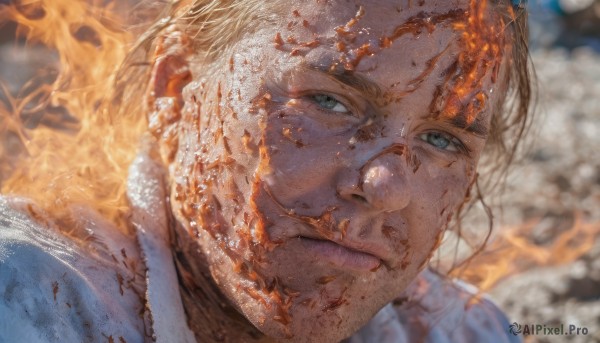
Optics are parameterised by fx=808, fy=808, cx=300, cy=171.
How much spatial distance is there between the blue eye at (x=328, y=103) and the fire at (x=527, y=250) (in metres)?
1.79

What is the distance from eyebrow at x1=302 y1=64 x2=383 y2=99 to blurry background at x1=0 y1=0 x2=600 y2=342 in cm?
108

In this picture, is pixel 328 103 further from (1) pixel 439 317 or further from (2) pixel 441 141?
(1) pixel 439 317

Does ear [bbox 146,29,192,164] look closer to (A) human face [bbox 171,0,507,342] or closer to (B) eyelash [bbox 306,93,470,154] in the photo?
(A) human face [bbox 171,0,507,342]

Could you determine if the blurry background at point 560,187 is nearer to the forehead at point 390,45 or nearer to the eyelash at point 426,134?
the eyelash at point 426,134

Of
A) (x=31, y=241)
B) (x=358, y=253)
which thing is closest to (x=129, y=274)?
(x=31, y=241)

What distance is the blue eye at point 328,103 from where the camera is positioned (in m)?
2.15

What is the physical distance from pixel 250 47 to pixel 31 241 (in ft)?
2.57

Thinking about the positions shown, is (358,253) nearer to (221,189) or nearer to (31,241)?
(221,189)

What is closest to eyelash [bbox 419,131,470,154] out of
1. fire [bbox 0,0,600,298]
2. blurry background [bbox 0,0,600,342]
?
fire [bbox 0,0,600,298]

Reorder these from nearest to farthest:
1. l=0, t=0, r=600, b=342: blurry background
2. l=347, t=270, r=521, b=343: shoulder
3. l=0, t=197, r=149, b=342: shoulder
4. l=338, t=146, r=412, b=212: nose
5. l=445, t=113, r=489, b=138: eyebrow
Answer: l=0, t=197, r=149, b=342: shoulder → l=338, t=146, r=412, b=212: nose → l=445, t=113, r=489, b=138: eyebrow → l=347, t=270, r=521, b=343: shoulder → l=0, t=0, r=600, b=342: blurry background

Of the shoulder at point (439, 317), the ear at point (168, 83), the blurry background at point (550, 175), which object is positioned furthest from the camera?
the blurry background at point (550, 175)

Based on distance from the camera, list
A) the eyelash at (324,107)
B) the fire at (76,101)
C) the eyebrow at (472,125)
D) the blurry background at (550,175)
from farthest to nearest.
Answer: the blurry background at (550,175) < the fire at (76,101) < the eyebrow at (472,125) < the eyelash at (324,107)

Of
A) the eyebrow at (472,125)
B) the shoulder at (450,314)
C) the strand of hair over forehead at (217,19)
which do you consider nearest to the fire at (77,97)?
the strand of hair over forehead at (217,19)

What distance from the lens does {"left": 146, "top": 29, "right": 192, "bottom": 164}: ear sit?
8.13ft
